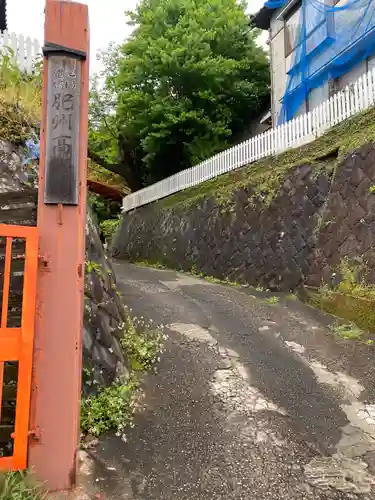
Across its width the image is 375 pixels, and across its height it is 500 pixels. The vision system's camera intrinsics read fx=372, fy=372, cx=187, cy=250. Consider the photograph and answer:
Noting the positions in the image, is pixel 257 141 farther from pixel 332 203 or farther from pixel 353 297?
pixel 353 297

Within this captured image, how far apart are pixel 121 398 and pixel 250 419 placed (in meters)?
1.36

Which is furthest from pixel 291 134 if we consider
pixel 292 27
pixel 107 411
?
pixel 107 411

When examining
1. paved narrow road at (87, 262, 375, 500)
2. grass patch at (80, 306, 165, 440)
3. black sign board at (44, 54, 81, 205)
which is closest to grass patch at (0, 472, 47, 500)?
paved narrow road at (87, 262, 375, 500)

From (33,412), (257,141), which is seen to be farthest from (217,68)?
(33,412)

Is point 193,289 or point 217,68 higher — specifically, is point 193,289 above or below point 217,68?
below

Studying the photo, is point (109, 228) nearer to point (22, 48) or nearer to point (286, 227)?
point (286, 227)

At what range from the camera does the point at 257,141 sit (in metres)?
10.3

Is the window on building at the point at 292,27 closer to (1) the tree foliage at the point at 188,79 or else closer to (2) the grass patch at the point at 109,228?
(1) the tree foliage at the point at 188,79

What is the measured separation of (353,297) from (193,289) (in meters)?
3.81

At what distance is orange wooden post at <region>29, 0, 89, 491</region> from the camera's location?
2891 millimetres

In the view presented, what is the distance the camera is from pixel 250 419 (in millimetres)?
3855

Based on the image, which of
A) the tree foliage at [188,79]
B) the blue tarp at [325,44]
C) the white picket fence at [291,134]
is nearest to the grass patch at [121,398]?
the white picket fence at [291,134]

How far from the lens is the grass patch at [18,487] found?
8.09 feet

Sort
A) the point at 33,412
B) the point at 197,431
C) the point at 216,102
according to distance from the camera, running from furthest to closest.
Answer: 1. the point at 216,102
2. the point at 197,431
3. the point at 33,412
